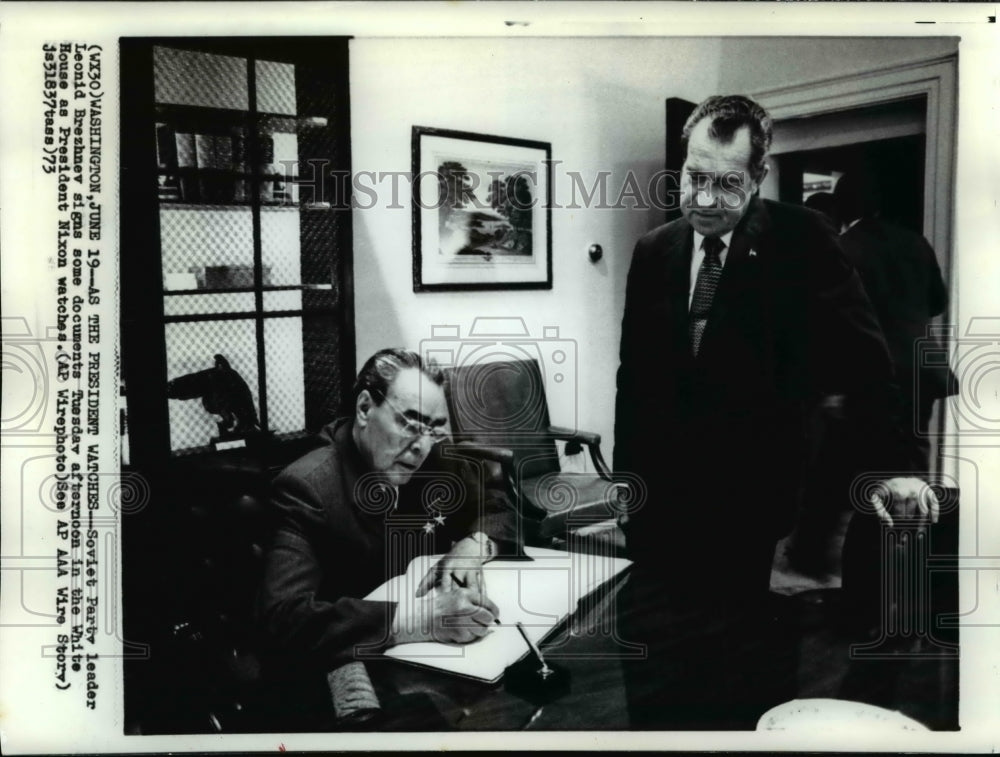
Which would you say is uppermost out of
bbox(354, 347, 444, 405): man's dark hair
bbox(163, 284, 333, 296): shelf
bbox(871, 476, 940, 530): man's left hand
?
bbox(163, 284, 333, 296): shelf

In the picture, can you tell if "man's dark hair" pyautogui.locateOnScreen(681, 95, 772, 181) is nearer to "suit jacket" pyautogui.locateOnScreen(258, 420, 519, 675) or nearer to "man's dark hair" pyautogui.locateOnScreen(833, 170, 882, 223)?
"man's dark hair" pyautogui.locateOnScreen(833, 170, 882, 223)

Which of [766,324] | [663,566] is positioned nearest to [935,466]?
[766,324]

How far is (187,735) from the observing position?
1758 millimetres

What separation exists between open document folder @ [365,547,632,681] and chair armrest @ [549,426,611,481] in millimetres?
180

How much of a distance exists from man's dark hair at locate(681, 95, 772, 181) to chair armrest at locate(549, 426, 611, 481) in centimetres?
62

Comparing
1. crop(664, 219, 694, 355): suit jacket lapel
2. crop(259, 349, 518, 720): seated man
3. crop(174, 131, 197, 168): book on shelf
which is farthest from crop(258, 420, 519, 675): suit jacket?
crop(174, 131, 197, 168): book on shelf

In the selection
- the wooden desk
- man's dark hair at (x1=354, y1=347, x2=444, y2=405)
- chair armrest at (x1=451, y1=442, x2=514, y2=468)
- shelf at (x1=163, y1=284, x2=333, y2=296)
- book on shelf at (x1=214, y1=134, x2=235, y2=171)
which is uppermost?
book on shelf at (x1=214, y1=134, x2=235, y2=171)

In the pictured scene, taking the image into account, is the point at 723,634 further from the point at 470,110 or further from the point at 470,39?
the point at 470,39

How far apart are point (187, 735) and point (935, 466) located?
1.65 metres

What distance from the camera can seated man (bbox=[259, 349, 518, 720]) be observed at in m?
1.71

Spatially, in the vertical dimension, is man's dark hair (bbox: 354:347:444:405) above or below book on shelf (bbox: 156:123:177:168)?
below

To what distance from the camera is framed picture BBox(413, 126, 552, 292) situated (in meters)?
1.73

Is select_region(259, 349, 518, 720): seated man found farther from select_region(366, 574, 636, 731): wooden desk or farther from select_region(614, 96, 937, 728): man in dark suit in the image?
select_region(614, 96, 937, 728): man in dark suit

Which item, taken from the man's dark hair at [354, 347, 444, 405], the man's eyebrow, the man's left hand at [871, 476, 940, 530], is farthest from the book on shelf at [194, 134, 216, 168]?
the man's left hand at [871, 476, 940, 530]
